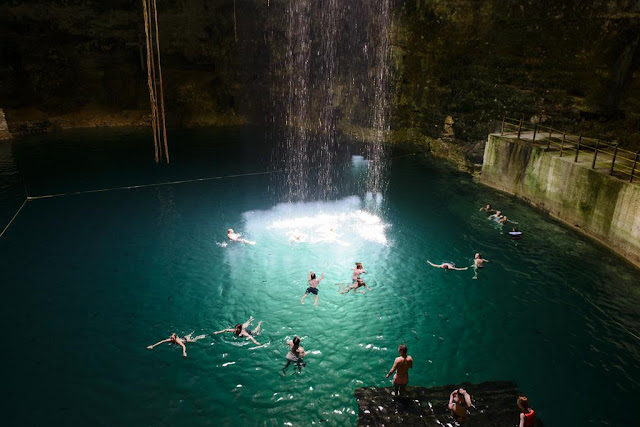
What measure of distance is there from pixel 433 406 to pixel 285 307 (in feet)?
19.6

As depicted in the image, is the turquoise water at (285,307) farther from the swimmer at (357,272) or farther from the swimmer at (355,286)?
the swimmer at (357,272)

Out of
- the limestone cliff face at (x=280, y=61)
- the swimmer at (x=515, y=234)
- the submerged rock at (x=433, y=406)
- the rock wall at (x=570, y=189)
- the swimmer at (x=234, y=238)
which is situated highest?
the limestone cliff face at (x=280, y=61)

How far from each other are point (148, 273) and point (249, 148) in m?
21.9

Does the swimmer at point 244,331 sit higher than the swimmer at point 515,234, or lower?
lower

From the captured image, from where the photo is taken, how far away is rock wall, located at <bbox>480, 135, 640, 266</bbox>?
53.8 ft

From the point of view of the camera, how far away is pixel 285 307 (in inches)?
551

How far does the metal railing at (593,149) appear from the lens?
682 inches

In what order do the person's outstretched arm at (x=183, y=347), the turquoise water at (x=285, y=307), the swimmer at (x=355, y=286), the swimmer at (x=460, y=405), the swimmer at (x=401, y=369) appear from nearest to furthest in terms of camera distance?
the swimmer at (x=460, y=405) < the swimmer at (x=401, y=369) < the turquoise water at (x=285, y=307) < the person's outstretched arm at (x=183, y=347) < the swimmer at (x=355, y=286)

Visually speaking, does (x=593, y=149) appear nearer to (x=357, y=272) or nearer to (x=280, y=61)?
(x=357, y=272)

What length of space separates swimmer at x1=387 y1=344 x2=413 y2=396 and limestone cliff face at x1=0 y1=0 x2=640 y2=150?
2207 centimetres

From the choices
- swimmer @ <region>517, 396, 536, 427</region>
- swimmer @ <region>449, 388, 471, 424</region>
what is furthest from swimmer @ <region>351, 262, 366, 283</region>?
swimmer @ <region>517, 396, 536, 427</region>

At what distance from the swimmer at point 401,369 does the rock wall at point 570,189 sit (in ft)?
40.4

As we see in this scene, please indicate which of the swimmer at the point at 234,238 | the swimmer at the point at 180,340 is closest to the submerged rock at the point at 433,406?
the swimmer at the point at 180,340

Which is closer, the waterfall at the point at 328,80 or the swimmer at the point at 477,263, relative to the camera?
the swimmer at the point at 477,263
